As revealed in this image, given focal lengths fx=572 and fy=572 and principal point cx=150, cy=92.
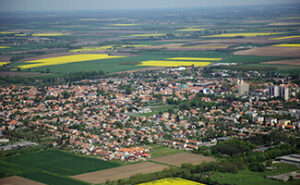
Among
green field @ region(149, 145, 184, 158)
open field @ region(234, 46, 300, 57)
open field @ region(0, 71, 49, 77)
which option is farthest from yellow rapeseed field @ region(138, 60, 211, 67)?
green field @ region(149, 145, 184, 158)

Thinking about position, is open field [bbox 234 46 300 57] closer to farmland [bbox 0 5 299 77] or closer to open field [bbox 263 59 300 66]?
farmland [bbox 0 5 299 77]

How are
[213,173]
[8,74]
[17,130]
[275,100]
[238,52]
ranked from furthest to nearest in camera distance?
1. [238,52]
2. [8,74]
3. [275,100]
4. [17,130]
5. [213,173]

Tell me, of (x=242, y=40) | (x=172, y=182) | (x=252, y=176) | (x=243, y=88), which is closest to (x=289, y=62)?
(x=243, y=88)

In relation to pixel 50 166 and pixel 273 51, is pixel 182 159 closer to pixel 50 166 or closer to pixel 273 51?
pixel 50 166

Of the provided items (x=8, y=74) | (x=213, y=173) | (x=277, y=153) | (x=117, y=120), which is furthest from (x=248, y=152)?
(x=8, y=74)

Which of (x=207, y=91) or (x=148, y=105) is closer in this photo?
(x=148, y=105)

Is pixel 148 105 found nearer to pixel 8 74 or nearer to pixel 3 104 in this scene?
pixel 3 104
